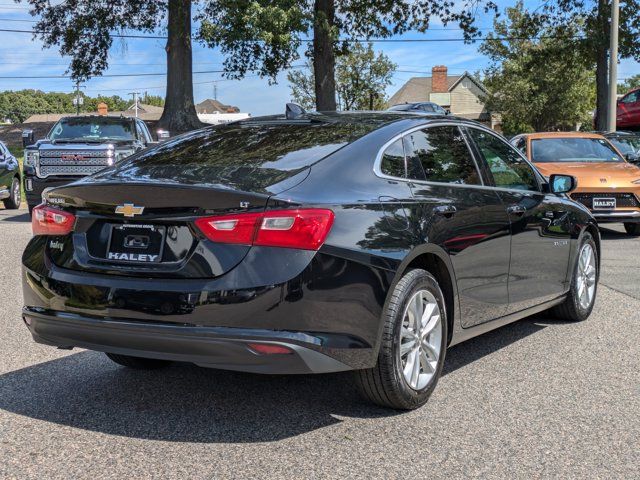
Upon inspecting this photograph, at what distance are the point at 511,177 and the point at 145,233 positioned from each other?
298 centimetres

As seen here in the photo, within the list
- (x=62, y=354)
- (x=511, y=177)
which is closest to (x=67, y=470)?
(x=62, y=354)

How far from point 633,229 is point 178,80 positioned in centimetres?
2223

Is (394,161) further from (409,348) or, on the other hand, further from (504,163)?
(504,163)

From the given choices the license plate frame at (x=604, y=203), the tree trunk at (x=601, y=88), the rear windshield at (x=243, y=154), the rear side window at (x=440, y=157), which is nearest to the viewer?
the rear windshield at (x=243, y=154)

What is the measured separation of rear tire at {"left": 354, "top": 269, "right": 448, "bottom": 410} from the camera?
4242 mm

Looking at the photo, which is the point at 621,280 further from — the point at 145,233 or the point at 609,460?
the point at 145,233

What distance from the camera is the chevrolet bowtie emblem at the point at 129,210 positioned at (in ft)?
13.2

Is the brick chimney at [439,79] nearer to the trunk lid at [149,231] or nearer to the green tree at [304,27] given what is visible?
the green tree at [304,27]

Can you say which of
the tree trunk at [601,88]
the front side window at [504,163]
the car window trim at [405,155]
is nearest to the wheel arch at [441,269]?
the car window trim at [405,155]

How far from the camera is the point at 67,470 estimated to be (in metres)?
3.67

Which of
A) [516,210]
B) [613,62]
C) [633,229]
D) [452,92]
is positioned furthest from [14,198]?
[452,92]

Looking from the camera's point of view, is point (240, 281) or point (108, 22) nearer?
point (240, 281)

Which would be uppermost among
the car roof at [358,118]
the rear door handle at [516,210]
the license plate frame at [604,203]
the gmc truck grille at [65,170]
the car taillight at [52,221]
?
the car roof at [358,118]

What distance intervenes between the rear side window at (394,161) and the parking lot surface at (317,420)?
1293mm
